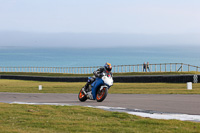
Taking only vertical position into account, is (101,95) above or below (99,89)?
below

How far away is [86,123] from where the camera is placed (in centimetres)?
986

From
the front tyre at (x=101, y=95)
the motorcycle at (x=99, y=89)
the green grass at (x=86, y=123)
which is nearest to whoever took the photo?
the green grass at (x=86, y=123)

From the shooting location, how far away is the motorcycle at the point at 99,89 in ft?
50.6

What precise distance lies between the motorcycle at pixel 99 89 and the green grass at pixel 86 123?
10.9 feet

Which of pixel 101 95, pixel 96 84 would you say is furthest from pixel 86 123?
pixel 101 95

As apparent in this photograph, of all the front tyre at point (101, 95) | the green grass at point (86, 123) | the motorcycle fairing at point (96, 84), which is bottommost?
the green grass at point (86, 123)

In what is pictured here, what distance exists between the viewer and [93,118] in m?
10.9

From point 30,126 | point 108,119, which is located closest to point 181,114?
point 108,119

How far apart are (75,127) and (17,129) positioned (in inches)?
54.3

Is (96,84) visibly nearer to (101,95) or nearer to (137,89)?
(101,95)

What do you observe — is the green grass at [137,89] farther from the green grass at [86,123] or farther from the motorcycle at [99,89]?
the green grass at [86,123]

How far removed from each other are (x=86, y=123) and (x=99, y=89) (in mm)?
6495

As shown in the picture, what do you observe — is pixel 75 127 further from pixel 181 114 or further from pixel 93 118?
pixel 181 114

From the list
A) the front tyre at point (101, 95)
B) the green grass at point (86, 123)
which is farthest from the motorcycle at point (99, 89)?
the green grass at point (86, 123)
